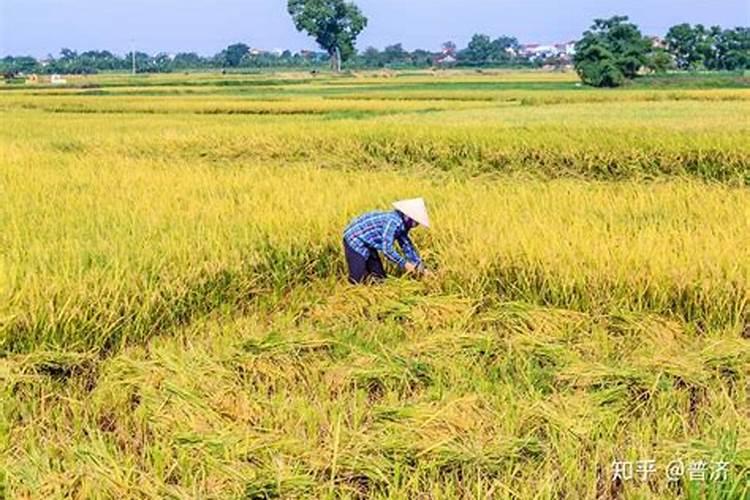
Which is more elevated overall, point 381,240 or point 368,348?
point 381,240

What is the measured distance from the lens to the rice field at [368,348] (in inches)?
103

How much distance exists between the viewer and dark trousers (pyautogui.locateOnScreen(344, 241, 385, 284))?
4.57 metres

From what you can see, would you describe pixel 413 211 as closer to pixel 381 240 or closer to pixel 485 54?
pixel 381 240

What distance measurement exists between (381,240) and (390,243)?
0.14 meters

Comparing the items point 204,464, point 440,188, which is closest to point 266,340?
point 204,464

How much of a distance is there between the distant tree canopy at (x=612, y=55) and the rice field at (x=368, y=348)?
119 ft

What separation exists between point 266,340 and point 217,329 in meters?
0.44

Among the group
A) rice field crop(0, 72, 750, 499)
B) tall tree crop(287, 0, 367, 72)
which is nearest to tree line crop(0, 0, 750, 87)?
tall tree crop(287, 0, 367, 72)

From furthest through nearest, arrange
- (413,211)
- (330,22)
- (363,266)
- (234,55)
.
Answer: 1. (234,55)
2. (330,22)
3. (363,266)
4. (413,211)

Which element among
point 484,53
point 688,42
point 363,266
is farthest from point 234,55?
point 363,266

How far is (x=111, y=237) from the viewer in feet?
15.4

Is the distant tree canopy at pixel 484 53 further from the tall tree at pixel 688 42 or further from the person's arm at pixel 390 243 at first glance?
the person's arm at pixel 390 243

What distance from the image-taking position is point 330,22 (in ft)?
270

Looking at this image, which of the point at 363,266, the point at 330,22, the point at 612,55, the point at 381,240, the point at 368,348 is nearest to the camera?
the point at 368,348
